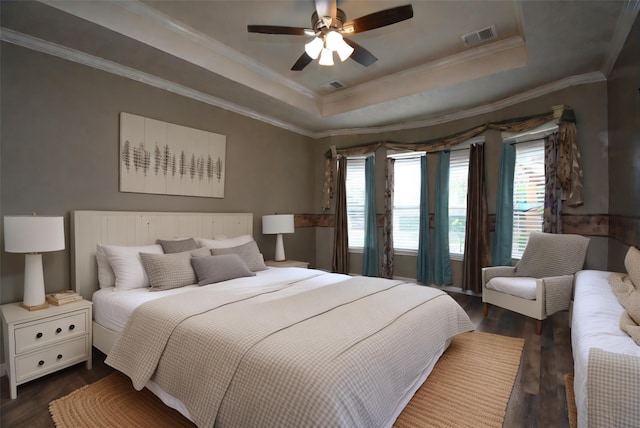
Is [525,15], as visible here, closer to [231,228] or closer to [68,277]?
[231,228]

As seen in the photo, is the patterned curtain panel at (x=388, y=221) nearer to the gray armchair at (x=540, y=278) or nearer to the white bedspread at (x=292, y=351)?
the gray armchair at (x=540, y=278)

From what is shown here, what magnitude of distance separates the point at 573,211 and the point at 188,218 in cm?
429

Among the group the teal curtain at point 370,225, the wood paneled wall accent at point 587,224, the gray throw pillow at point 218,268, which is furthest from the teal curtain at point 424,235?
the gray throw pillow at point 218,268

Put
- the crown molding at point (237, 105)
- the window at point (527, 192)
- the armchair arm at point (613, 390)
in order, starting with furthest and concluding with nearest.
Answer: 1. the window at point (527, 192)
2. the crown molding at point (237, 105)
3. the armchair arm at point (613, 390)

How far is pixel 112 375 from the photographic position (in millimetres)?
2342

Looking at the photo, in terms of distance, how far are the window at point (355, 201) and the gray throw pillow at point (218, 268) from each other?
2653 millimetres

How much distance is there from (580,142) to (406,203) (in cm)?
224

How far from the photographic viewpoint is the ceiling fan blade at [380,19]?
6.83 feet

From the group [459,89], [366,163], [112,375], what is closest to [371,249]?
[366,163]

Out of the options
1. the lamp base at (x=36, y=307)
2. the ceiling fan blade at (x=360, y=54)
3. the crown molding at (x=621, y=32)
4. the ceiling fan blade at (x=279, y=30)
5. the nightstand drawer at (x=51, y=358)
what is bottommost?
the nightstand drawer at (x=51, y=358)

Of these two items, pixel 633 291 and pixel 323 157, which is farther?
pixel 323 157

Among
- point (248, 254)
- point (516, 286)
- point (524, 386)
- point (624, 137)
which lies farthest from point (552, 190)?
point (248, 254)

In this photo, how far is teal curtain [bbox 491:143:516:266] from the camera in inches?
153

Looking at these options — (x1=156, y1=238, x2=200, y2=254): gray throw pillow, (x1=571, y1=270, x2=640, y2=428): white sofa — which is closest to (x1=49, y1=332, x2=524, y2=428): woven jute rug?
(x1=571, y1=270, x2=640, y2=428): white sofa
